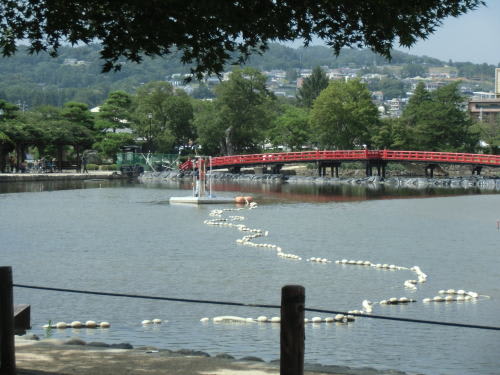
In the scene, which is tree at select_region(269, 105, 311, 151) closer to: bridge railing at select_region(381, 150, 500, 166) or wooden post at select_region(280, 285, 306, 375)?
bridge railing at select_region(381, 150, 500, 166)

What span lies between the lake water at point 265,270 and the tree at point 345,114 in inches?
2012

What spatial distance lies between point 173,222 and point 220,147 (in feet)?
255

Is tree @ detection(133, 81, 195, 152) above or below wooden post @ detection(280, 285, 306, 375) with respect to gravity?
above

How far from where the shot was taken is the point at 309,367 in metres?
14.3

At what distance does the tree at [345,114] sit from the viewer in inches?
4862

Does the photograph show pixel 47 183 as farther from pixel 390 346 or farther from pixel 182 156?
pixel 390 346

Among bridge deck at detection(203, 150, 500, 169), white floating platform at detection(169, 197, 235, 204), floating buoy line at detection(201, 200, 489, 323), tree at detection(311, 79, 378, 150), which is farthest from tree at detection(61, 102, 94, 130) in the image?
floating buoy line at detection(201, 200, 489, 323)

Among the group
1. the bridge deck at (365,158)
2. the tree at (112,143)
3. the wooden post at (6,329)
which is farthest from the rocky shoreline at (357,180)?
the wooden post at (6,329)

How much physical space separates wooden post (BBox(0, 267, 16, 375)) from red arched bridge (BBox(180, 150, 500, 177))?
95923 mm

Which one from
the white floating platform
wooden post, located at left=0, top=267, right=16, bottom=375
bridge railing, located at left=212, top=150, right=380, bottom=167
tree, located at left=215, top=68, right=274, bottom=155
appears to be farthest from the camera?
tree, located at left=215, top=68, right=274, bottom=155

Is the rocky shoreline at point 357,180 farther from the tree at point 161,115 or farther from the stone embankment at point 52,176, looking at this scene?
the tree at point 161,115

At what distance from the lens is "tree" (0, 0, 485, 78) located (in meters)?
16.1

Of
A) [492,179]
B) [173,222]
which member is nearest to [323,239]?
[173,222]

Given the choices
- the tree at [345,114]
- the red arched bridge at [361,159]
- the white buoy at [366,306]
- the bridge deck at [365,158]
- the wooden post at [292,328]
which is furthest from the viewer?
the tree at [345,114]
